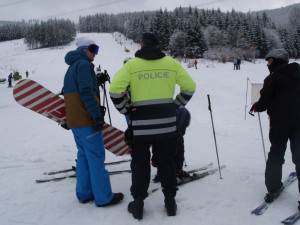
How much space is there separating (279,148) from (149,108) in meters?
1.75

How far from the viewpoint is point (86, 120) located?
3.07 meters

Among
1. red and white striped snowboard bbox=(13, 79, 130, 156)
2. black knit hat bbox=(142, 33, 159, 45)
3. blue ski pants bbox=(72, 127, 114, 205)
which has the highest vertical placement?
black knit hat bbox=(142, 33, 159, 45)

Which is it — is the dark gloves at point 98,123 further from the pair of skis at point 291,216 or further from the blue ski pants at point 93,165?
the pair of skis at point 291,216

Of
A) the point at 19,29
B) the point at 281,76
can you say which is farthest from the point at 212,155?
the point at 19,29

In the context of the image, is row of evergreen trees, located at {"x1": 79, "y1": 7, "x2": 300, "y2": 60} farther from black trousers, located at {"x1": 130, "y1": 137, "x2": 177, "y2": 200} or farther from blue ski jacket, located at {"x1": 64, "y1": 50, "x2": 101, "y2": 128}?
black trousers, located at {"x1": 130, "y1": 137, "x2": 177, "y2": 200}

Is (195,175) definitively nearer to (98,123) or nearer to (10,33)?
(98,123)

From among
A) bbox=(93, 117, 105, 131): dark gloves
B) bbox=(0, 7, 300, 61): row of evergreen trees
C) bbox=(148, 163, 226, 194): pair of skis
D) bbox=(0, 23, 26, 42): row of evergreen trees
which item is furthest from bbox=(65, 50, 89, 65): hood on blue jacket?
bbox=(0, 23, 26, 42): row of evergreen trees

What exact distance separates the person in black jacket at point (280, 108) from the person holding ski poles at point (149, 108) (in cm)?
111

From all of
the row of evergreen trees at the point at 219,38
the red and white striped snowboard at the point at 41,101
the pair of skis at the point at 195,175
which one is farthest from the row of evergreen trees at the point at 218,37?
the red and white striped snowboard at the point at 41,101

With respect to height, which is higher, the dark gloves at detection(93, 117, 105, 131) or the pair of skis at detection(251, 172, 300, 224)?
the dark gloves at detection(93, 117, 105, 131)

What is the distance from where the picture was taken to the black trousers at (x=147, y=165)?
2.85 meters

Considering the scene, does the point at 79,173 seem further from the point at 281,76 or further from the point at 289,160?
the point at 289,160

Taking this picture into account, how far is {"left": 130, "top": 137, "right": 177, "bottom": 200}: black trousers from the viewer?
9.35ft

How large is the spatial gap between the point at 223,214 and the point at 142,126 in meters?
1.41
